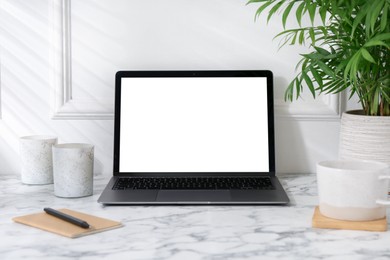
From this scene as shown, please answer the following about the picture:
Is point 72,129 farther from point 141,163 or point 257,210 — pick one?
point 257,210

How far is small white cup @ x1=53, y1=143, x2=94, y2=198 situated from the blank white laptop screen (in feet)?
0.53

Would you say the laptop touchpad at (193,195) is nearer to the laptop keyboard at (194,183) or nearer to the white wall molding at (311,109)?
the laptop keyboard at (194,183)


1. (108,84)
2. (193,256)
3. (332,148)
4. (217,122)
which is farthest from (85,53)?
(193,256)

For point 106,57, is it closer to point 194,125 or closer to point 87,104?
point 87,104

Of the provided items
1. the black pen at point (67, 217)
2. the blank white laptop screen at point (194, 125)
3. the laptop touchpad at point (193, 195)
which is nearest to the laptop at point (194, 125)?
the blank white laptop screen at point (194, 125)

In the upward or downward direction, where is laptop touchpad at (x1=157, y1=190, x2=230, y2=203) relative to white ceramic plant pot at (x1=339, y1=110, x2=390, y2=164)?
downward

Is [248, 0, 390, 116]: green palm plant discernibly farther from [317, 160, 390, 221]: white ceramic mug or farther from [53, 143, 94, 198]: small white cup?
[53, 143, 94, 198]: small white cup

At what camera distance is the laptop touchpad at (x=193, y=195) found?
1.24 meters

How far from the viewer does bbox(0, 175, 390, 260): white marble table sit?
95cm

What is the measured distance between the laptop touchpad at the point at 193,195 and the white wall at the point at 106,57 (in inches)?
12.7

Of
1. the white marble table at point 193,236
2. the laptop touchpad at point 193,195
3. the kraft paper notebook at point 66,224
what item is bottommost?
the white marble table at point 193,236

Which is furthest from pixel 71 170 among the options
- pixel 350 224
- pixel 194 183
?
pixel 350 224

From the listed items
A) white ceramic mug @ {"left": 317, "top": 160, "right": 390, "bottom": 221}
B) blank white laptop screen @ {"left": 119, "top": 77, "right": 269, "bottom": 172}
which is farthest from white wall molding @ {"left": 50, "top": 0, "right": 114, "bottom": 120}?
white ceramic mug @ {"left": 317, "top": 160, "right": 390, "bottom": 221}

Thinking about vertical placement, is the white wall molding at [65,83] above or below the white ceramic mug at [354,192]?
above
